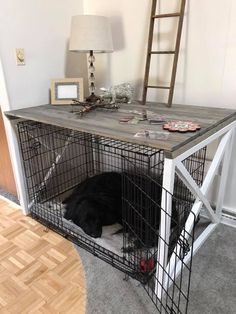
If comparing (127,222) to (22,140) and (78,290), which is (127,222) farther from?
(22,140)

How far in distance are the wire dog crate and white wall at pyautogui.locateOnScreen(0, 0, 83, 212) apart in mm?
191

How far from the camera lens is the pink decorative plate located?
1.31m

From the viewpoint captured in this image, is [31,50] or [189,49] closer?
[189,49]

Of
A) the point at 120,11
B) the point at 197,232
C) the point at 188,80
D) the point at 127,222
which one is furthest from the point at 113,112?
the point at 197,232

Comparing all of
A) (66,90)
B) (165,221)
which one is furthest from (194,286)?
(66,90)

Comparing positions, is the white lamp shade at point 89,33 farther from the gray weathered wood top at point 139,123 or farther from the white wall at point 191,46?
the gray weathered wood top at point 139,123

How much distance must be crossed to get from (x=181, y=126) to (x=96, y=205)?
906 millimetres

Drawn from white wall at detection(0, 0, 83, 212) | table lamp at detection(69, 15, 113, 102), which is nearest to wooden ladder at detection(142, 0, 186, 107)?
table lamp at detection(69, 15, 113, 102)

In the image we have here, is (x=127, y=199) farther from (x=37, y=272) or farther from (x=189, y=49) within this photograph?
(x=189, y=49)

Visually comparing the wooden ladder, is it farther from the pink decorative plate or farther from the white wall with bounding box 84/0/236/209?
the pink decorative plate

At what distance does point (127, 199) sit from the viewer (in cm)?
156

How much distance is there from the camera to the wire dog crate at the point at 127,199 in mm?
1372

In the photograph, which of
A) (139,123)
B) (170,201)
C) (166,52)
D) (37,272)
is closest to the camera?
(170,201)

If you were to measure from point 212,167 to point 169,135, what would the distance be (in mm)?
492
